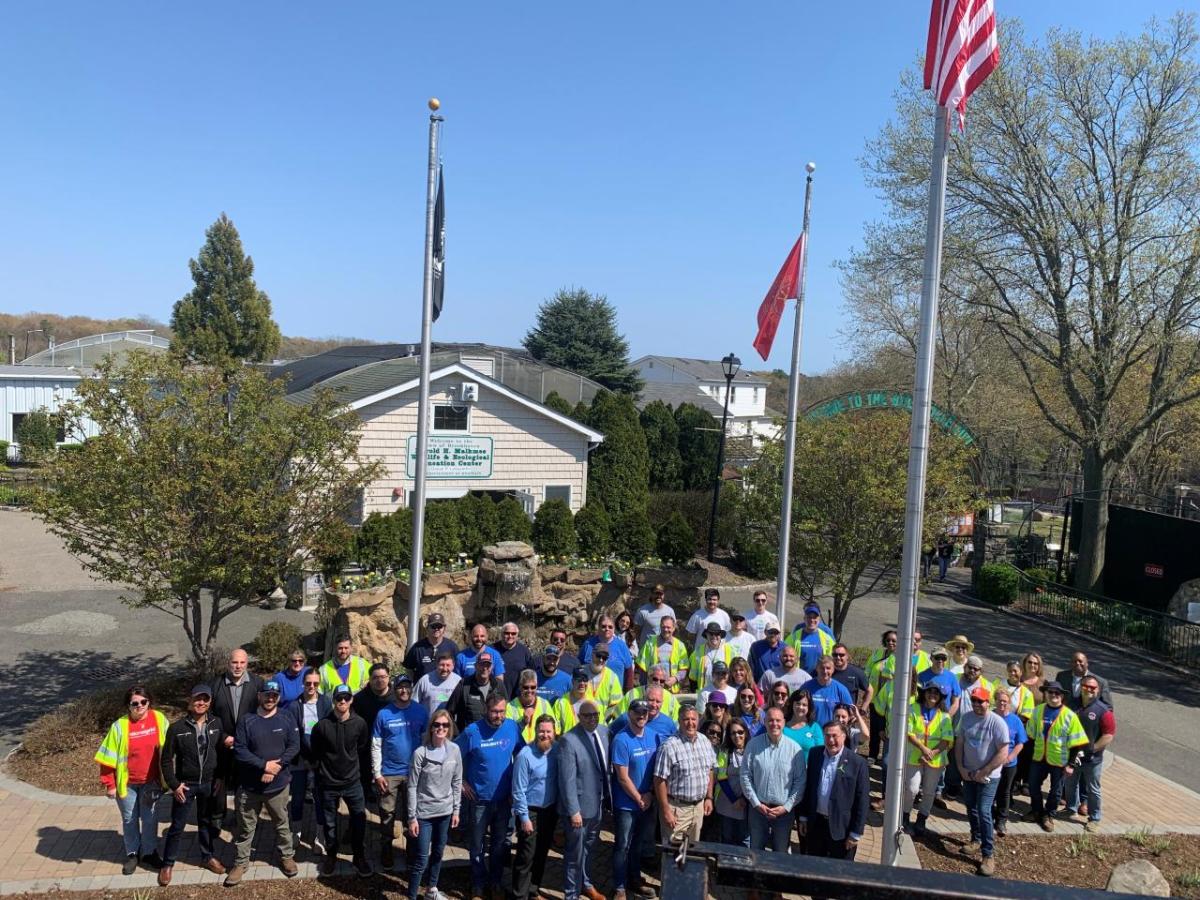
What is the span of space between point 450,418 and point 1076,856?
47.2 feet

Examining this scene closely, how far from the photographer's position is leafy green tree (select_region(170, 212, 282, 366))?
154ft

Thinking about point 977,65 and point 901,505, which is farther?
point 901,505

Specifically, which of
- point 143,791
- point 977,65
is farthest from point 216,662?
point 977,65

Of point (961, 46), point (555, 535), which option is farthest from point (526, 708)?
point (555, 535)

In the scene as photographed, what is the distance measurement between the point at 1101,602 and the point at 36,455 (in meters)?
19.4

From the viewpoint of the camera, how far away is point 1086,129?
67.1 feet

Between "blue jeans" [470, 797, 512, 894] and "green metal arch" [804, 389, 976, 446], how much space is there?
11.3m

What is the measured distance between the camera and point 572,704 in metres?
7.90

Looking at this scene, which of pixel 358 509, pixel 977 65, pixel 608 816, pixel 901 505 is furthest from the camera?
pixel 358 509

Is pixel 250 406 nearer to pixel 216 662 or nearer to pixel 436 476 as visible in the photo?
pixel 216 662

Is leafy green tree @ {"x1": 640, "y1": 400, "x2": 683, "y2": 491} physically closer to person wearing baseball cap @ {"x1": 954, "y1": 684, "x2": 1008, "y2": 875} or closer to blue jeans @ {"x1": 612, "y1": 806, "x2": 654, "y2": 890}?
person wearing baseball cap @ {"x1": 954, "y1": 684, "x2": 1008, "y2": 875}

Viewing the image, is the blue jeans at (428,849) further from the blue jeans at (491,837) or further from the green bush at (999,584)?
the green bush at (999,584)

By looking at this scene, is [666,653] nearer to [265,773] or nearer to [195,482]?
[265,773]

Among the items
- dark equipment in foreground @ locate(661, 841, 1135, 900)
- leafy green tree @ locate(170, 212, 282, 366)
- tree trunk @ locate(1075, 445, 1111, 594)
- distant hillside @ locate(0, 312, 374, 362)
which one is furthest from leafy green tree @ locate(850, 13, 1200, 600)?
distant hillside @ locate(0, 312, 374, 362)
